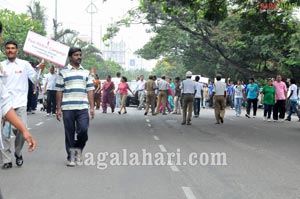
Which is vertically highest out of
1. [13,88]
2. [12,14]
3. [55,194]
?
[12,14]

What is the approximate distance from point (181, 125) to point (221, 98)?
7.08 ft

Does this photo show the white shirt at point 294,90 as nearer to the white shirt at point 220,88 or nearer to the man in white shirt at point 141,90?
the white shirt at point 220,88

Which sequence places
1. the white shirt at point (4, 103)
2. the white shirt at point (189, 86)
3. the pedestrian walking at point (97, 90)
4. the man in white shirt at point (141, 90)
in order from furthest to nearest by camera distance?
the man in white shirt at point (141, 90), the pedestrian walking at point (97, 90), the white shirt at point (189, 86), the white shirt at point (4, 103)

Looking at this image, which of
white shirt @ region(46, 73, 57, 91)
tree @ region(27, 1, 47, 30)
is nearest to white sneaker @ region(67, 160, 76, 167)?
white shirt @ region(46, 73, 57, 91)

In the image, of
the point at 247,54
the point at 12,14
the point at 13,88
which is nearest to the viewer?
the point at 13,88

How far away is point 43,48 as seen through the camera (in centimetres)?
1164

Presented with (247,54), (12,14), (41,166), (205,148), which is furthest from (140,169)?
(12,14)

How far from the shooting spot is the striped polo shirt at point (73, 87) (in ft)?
31.7

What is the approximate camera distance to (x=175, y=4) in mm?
21812

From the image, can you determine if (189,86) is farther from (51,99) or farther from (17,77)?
(17,77)

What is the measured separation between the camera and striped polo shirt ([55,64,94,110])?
966 centimetres

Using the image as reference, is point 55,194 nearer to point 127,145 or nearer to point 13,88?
point 13,88

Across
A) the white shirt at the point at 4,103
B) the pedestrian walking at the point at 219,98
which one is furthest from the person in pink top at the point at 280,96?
the white shirt at the point at 4,103

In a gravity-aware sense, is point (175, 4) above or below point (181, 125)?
above
